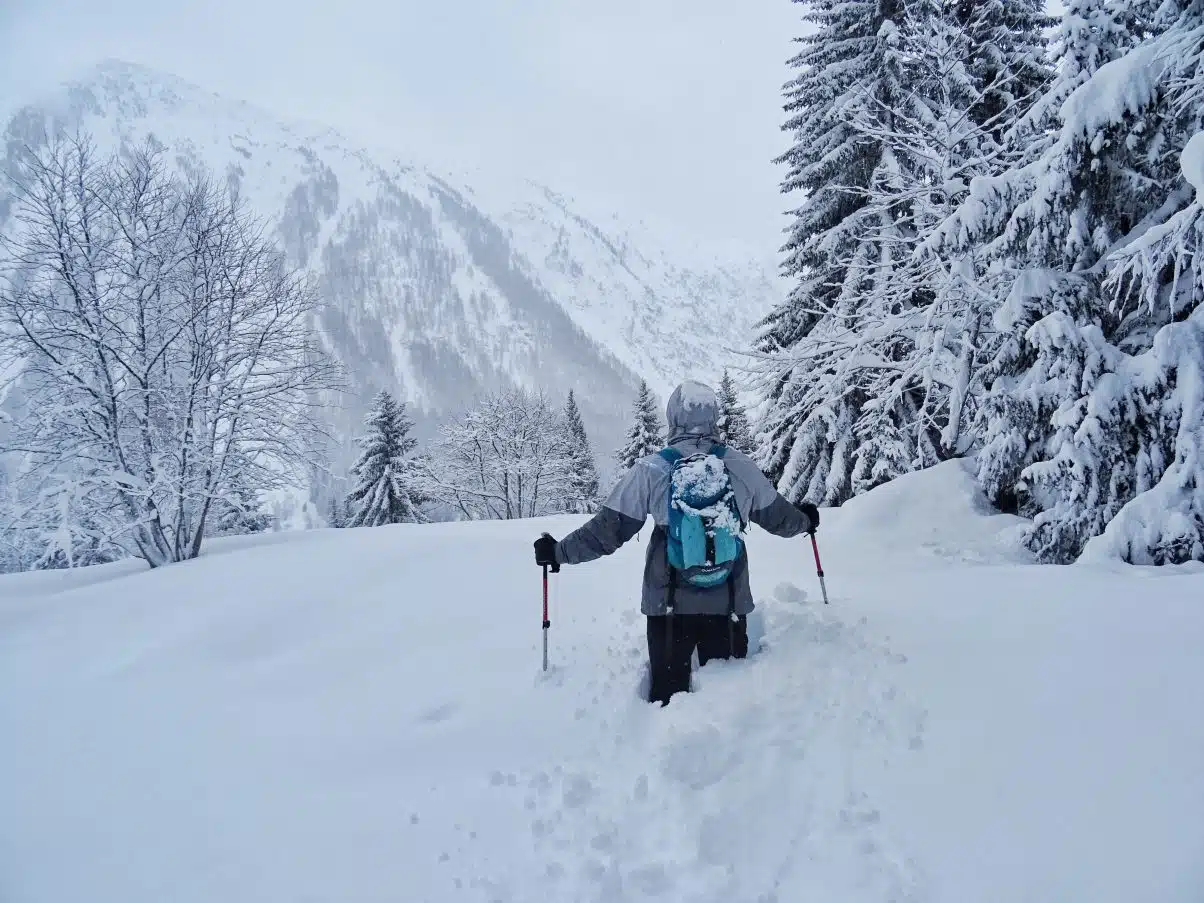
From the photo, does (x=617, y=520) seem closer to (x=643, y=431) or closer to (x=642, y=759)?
(x=642, y=759)

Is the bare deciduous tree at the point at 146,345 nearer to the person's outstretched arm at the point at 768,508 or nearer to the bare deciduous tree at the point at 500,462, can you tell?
the person's outstretched arm at the point at 768,508

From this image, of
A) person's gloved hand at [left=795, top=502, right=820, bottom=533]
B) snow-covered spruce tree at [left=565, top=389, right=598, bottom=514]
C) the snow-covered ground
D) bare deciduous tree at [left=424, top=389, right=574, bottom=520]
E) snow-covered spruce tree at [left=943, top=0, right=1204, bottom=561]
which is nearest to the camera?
the snow-covered ground

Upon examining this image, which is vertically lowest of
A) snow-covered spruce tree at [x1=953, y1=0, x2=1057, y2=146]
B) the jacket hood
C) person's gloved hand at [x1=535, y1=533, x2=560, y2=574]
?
person's gloved hand at [x1=535, y1=533, x2=560, y2=574]

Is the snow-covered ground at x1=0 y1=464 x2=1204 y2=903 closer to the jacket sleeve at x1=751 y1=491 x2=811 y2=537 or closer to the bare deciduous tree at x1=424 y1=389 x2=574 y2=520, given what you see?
the jacket sleeve at x1=751 y1=491 x2=811 y2=537

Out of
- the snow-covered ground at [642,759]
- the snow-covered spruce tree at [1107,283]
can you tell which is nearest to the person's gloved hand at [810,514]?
the snow-covered ground at [642,759]

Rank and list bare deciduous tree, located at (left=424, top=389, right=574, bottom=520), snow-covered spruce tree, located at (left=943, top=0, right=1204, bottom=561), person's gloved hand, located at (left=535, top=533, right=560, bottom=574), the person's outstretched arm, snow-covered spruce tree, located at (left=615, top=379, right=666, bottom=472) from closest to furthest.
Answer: the person's outstretched arm
person's gloved hand, located at (left=535, top=533, right=560, bottom=574)
snow-covered spruce tree, located at (left=943, top=0, right=1204, bottom=561)
snow-covered spruce tree, located at (left=615, top=379, right=666, bottom=472)
bare deciduous tree, located at (left=424, top=389, right=574, bottom=520)

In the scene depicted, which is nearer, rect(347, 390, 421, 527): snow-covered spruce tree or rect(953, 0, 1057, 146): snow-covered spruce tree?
rect(953, 0, 1057, 146): snow-covered spruce tree

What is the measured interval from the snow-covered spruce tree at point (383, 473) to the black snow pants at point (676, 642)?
27606 millimetres

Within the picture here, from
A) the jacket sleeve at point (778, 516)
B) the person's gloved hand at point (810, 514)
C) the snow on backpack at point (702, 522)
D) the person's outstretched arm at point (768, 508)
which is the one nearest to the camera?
the snow on backpack at point (702, 522)

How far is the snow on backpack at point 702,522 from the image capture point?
11.7 ft

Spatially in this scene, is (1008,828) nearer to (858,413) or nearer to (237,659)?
(237,659)

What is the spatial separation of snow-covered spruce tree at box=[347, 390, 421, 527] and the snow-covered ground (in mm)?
24267

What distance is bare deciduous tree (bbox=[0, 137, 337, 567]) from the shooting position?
38.2 feet

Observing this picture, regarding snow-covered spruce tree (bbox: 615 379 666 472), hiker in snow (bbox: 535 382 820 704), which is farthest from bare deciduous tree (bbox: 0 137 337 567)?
snow-covered spruce tree (bbox: 615 379 666 472)
